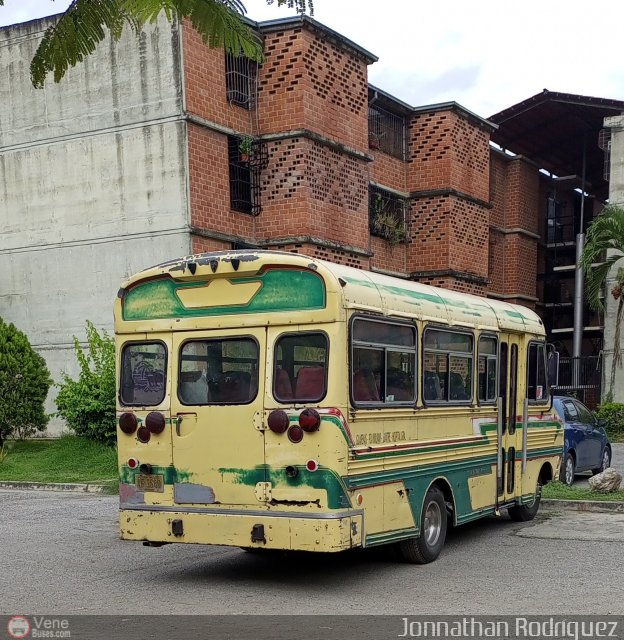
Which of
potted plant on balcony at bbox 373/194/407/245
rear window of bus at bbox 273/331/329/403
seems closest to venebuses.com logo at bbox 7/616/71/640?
rear window of bus at bbox 273/331/329/403

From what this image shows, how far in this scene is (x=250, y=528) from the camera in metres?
8.19

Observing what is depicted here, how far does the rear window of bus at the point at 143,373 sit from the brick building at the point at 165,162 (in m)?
11.6

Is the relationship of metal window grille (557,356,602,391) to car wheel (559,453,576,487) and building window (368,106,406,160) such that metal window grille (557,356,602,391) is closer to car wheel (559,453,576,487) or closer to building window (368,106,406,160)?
building window (368,106,406,160)

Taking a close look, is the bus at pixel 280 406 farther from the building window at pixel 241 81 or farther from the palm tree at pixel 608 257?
the palm tree at pixel 608 257

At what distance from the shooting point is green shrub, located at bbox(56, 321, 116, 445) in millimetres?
19016

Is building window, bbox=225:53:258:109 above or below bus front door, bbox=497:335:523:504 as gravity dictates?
above

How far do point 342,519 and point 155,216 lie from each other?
1405 centimetres

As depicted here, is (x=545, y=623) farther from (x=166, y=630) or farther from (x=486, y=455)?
(x=486, y=455)

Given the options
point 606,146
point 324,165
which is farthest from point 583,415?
point 606,146

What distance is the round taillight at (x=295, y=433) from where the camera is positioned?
26.8 feet

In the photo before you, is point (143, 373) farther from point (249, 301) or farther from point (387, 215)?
point (387, 215)

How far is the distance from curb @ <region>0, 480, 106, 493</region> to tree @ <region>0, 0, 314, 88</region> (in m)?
11.8

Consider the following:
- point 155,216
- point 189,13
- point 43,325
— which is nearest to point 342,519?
point 189,13

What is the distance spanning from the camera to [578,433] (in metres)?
16.5
